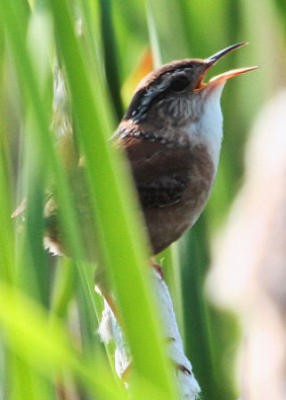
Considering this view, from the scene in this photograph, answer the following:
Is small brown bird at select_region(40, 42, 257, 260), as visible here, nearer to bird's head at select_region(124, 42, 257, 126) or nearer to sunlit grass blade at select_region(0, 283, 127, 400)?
bird's head at select_region(124, 42, 257, 126)

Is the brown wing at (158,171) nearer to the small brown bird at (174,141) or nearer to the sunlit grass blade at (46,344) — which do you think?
the small brown bird at (174,141)

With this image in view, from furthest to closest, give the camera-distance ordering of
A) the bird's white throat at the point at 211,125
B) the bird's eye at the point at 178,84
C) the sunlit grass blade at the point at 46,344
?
1. the bird's eye at the point at 178,84
2. the bird's white throat at the point at 211,125
3. the sunlit grass blade at the point at 46,344

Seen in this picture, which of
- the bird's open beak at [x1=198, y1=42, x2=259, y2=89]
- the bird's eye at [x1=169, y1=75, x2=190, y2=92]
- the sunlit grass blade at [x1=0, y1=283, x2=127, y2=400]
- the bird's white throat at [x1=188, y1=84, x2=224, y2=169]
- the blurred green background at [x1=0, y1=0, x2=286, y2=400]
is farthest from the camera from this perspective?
the bird's eye at [x1=169, y1=75, x2=190, y2=92]

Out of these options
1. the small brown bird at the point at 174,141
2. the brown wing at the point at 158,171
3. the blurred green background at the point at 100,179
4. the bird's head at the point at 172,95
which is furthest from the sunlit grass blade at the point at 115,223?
the bird's head at the point at 172,95

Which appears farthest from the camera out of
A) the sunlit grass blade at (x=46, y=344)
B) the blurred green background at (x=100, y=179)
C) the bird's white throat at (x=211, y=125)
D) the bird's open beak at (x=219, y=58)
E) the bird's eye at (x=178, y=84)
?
the bird's eye at (x=178, y=84)

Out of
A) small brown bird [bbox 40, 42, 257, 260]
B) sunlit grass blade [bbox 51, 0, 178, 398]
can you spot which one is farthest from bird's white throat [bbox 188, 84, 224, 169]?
sunlit grass blade [bbox 51, 0, 178, 398]

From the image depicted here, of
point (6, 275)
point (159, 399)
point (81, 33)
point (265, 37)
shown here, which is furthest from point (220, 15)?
point (159, 399)
